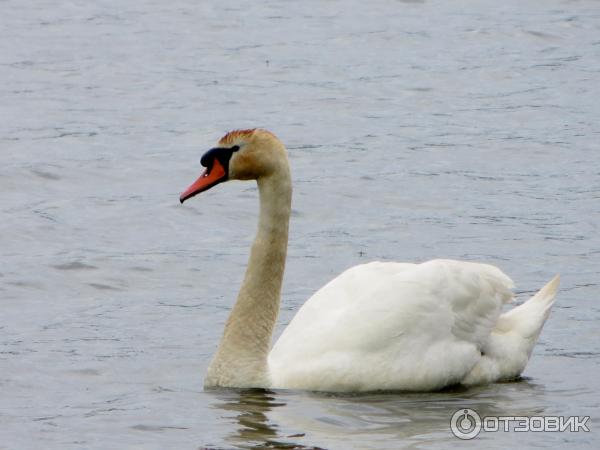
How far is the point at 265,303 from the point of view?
965 centimetres

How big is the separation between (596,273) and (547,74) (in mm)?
7951

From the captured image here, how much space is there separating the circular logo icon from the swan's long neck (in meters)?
1.12

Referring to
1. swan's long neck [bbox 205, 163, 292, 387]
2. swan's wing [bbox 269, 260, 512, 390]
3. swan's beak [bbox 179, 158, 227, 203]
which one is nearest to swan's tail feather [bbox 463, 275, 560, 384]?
swan's wing [bbox 269, 260, 512, 390]

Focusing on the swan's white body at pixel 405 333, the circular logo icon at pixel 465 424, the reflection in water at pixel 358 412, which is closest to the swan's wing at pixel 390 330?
the swan's white body at pixel 405 333

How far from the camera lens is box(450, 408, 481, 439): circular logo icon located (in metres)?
8.50

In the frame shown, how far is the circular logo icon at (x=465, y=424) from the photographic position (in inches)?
335

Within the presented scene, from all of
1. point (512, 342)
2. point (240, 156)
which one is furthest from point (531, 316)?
point (240, 156)

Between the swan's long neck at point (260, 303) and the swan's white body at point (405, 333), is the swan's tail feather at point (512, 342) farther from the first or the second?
the swan's long neck at point (260, 303)

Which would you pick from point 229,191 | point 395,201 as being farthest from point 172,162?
point 395,201

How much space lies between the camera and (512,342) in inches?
387

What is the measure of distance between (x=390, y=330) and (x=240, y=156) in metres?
1.26

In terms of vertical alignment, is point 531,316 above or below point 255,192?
below

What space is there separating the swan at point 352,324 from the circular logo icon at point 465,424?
0.47 metres

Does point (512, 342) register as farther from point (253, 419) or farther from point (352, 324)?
point (253, 419)
